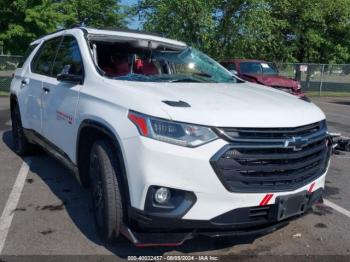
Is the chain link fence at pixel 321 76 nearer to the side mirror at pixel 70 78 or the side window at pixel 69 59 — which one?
the side window at pixel 69 59

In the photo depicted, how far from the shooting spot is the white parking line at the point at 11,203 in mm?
4164

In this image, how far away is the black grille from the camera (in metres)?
3.18

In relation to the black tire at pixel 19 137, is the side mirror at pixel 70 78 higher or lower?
higher

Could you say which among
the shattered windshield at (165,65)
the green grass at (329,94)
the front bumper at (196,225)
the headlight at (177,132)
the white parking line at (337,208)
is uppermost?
the shattered windshield at (165,65)

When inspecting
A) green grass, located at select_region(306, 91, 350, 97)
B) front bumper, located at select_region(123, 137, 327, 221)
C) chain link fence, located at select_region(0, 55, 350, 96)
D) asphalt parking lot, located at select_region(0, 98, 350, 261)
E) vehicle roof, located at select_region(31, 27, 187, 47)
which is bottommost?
green grass, located at select_region(306, 91, 350, 97)

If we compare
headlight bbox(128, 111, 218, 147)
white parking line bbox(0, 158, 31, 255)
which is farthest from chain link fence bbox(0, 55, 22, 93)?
headlight bbox(128, 111, 218, 147)

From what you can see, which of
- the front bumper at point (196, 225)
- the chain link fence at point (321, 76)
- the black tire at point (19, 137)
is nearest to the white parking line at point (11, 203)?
the black tire at point (19, 137)

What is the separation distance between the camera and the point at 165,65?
16.5 ft

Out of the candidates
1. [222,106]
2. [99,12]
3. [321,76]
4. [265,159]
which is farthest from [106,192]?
[99,12]

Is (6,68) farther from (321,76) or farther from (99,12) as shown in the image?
(321,76)

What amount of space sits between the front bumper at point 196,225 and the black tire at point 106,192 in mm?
172

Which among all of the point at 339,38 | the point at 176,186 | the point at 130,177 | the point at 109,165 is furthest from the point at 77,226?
the point at 339,38

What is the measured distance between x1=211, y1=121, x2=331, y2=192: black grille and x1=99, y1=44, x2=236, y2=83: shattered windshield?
1406 millimetres

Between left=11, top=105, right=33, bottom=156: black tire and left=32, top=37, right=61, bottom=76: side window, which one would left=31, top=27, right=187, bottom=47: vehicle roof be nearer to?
left=32, top=37, right=61, bottom=76: side window
